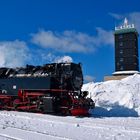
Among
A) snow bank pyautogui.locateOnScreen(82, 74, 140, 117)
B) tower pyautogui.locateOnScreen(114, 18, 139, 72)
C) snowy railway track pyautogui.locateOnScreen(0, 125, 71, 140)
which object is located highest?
tower pyautogui.locateOnScreen(114, 18, 139, 72)

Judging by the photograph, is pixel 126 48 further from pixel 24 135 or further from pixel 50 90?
pixel 24 135

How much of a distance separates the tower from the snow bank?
44.6 m

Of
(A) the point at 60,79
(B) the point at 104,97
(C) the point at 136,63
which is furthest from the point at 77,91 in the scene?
(C) the point at 136,63

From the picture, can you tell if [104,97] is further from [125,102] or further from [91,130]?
[91,130]

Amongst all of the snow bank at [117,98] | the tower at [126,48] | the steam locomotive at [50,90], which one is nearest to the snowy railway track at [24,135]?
the steam locomotive at [50,90]

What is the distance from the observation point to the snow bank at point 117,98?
2306 cm

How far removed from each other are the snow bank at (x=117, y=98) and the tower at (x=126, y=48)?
146 feet

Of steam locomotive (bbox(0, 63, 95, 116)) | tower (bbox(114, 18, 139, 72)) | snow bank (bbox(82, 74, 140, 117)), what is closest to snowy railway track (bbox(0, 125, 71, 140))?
steam locomotive (bbox(0, 63, 95, 116))

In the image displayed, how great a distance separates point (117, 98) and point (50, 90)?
10.1 meters

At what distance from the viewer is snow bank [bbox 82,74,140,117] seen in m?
23.1

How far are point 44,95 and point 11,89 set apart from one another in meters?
4.13

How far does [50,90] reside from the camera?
2023 cm

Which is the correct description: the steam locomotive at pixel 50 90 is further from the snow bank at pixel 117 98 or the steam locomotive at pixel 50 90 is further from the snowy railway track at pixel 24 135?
the snowy railway track at pixel 24 135

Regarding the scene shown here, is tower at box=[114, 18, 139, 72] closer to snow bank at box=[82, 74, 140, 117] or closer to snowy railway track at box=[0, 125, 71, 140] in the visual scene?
snow bank at box=[82, 74, 140, 117]
